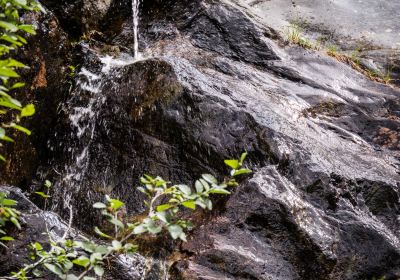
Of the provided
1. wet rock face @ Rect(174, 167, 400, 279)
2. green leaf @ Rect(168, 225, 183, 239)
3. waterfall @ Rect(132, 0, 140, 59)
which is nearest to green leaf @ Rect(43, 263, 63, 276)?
green leaf @ Rect(168, 225, 183, 239)

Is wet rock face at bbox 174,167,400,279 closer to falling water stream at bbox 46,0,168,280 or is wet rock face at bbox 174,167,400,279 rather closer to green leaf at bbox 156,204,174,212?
falling water stream at bbox 46,0,168,280

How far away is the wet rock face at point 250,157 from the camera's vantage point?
126 inches

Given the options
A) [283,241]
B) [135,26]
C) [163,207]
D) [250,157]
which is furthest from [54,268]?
[135,26]

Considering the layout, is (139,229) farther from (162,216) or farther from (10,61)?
(10,61)

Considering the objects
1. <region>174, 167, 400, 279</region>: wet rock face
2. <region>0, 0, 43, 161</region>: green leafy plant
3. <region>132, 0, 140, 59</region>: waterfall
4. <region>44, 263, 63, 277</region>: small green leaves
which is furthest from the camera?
<region>132, 0, 140, 59</region>: waterfall

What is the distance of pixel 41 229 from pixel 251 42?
4156 mm

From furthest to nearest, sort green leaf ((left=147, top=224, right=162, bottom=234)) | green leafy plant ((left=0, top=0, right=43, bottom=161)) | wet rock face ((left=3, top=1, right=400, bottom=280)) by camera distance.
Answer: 1. wet rock face ((left=3, top=1, right=400, bottom=280))
2. green leaf ((left=147, top=224, right=162, bottom=234))
3. green leafy plant ((left=0, top=0, right=43, bottom=161))

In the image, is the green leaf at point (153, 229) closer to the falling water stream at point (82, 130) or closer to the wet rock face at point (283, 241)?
the wet rock face at point (283, 241)

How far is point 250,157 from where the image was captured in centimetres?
375

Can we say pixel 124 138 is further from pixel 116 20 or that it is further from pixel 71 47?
pixel 116 20

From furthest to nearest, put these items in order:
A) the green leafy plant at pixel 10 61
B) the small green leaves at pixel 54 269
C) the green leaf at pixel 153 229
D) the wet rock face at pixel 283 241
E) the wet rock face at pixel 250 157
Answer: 1. the wet rock face at pixel 250 157
2. the wet rock face at pixel 283 241
3. the small green leaves at pixel 54 269
4. the green leaf at pixel 153 229
5. the green leafy plant at pixel 10 61

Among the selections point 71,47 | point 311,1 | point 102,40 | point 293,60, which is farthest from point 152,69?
point 311,1

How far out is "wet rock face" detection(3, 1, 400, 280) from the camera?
3211mm

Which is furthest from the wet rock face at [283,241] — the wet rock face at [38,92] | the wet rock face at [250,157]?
the wet rock face at [38,92]
